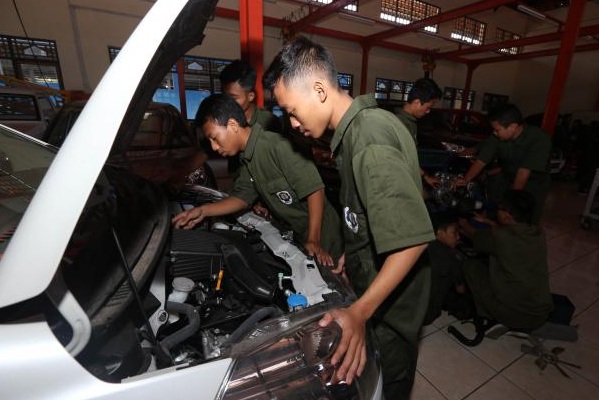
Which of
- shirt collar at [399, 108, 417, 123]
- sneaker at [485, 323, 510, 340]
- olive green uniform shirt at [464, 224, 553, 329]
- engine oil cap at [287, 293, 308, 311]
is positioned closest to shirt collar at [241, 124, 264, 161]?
engine oil cap at [287, 293, 308, 311]

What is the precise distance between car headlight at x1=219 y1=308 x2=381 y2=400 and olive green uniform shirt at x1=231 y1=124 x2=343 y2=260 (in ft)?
3.19

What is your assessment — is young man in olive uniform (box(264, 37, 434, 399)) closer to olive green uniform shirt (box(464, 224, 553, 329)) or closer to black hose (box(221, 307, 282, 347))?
black hose (box(221, 307, 282, 347))

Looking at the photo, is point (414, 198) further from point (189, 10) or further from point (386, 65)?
point (386, 65)

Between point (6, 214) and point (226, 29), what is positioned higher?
point (226, 29)

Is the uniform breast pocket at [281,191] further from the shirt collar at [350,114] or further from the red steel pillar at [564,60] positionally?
the red steel pillar at [564,60]

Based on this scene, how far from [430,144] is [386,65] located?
8.34 m

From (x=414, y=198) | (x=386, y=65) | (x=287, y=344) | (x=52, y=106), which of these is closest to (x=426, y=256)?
(x=414, y=198)

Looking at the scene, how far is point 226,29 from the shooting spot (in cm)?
889

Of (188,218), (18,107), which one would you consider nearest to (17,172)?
(188,218)

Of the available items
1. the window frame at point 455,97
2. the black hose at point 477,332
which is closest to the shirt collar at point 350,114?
the black hose at point 477,332

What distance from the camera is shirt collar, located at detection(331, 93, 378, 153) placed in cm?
108

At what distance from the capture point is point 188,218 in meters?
1.68

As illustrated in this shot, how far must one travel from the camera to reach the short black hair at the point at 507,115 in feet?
9.64

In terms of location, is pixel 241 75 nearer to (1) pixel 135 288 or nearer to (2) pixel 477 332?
(1) pixel 135 288
